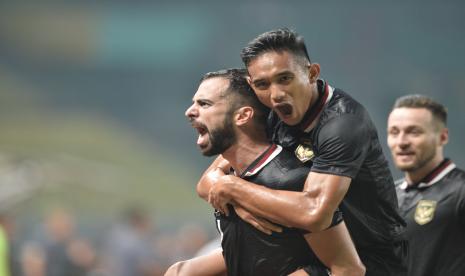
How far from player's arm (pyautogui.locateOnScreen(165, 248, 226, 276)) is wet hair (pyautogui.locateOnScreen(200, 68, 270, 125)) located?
0.80 metres

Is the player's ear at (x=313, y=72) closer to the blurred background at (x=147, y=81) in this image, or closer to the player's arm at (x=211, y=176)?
the player's arm at (x=211, y=176)

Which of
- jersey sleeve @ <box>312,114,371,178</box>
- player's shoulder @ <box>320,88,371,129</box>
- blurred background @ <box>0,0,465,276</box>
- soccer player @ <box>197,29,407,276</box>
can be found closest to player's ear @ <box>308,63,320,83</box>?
soccer player @ <box>197,29,407,276</box>

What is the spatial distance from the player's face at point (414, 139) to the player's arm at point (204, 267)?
1.62 meters

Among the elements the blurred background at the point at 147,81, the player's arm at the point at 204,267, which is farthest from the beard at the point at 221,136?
the blurred background at the point at 147,81

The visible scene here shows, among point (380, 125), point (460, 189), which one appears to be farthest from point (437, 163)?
point (380, 125)

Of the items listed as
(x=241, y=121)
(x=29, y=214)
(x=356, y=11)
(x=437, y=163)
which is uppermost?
(x=356, y=11)

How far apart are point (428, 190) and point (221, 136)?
188cm

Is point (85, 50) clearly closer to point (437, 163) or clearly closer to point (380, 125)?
point (380, 125)

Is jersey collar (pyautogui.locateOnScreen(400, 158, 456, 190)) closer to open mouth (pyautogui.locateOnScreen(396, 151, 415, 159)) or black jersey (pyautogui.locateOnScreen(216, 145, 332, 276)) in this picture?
open mouth (pyautogui.locateOnScreen(396, 151, 415, 159))

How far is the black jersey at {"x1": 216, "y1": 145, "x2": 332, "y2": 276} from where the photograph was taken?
3.65 metres

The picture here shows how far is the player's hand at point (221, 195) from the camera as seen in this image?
3674mm

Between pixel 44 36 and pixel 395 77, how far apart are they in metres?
7.11

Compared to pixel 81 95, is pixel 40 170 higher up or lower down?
lower down

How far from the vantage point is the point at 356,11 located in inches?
573
